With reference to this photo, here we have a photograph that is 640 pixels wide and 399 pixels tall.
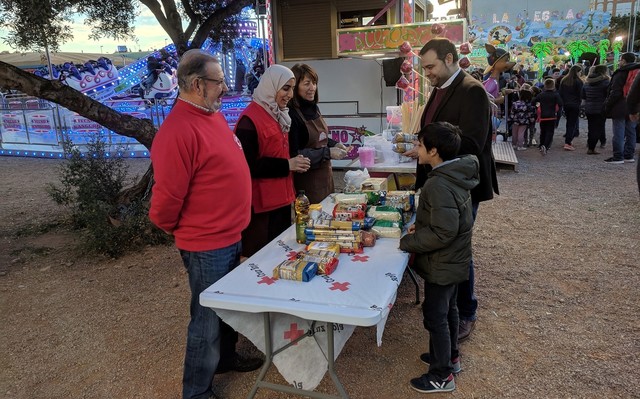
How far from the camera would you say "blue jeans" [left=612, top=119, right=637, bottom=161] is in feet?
27.2

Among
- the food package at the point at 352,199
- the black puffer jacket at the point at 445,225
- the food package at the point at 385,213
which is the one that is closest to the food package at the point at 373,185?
the food package at the point at 352,199

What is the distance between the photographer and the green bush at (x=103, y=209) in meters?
4.85

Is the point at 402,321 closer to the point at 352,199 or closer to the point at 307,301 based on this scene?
the point at 352,199

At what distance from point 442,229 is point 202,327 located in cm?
125

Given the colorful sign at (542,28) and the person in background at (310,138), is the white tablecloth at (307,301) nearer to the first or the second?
the person in background at (310,138)

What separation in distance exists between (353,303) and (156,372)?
1.67 meters

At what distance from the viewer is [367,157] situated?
4.16 meters

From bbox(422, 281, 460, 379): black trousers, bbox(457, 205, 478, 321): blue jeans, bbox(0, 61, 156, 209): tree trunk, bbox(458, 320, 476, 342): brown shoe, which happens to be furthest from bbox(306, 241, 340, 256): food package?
bbox(0, 61, 156, 209): tree trunk

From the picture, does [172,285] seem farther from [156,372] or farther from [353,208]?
[353,208]

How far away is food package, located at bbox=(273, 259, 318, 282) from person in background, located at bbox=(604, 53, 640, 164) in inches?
287

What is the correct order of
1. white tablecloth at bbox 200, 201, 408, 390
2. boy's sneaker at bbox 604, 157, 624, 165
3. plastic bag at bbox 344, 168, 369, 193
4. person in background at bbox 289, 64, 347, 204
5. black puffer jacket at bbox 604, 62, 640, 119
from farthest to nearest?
1. boy's sneaker at bbox 604, 157, 624, 165
2. black puffer jacket at bbox 604, 62, 640, 119
3. plastic bag at bbox 344, 168, 369, 193
4. person in background at bbox 289, 64, 347, 204
5. white tablecloth at bbox 200, 201, 408, 390

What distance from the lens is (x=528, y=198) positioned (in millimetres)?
6516

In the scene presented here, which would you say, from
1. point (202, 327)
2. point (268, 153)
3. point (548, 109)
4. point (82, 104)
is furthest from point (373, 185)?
point (548, 109)

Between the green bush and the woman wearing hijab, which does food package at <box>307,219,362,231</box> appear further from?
the green bush
